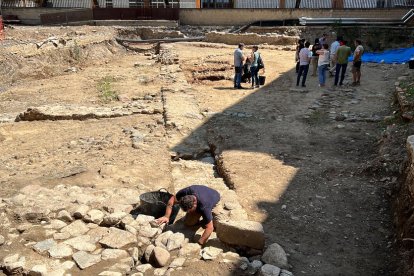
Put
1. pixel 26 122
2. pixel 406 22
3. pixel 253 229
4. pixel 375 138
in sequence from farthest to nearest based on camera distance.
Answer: pixel 406 22
pixel 26 122
pixel 375 138
pixel 253 229

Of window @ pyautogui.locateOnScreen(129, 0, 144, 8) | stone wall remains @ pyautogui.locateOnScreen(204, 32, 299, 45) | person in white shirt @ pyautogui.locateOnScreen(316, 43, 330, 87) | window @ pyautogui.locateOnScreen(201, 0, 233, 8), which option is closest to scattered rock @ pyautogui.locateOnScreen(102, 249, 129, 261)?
person in white shirt @ pyautogui.locateOnScreen(316, 43, 330, 87)

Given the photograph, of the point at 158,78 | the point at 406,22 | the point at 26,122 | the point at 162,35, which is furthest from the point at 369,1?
the point at 26,122

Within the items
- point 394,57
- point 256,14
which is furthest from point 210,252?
point 256,14

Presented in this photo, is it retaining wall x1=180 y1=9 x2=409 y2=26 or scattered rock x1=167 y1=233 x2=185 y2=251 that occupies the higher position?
retaining wall x1=180 y1=9 x2=409 y2=26

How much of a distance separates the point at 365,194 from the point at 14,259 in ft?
16.4

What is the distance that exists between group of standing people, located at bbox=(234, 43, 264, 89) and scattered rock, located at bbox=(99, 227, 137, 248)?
29.5ft

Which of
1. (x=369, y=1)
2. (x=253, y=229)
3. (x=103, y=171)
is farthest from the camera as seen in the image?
(x=369, y=1)

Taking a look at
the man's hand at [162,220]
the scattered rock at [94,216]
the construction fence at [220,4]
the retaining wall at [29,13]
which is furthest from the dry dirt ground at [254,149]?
the construction fence at [220,4]

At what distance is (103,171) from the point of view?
269 inches

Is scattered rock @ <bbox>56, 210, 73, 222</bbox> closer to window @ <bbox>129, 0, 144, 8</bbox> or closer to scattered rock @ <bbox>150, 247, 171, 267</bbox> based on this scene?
scattered rock @ <bbox>150, 247, 171, 267</bbox>

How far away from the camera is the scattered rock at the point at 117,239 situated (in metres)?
4.62

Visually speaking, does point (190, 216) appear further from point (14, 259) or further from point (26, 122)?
point (26, 122)

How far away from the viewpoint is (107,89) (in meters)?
13.7

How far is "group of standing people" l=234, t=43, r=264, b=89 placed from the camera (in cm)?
1288
